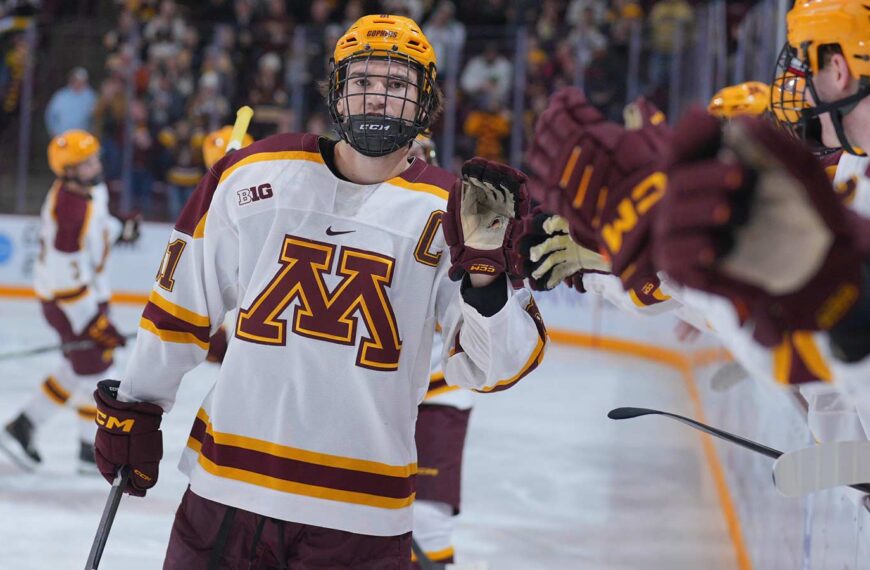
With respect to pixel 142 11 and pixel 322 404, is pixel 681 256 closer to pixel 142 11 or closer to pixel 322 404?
pixel 322 404

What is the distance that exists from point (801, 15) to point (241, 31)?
8.68 meters

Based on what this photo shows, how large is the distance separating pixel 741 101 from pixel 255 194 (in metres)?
1.90

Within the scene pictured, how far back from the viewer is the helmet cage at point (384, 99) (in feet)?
5.15

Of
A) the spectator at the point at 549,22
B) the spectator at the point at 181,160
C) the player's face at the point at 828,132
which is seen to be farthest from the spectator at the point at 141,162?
the player's face at the point at 828,132

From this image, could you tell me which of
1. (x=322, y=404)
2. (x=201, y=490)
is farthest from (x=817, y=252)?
(x=201, y=490)

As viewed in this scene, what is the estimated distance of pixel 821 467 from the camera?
112 centimetres

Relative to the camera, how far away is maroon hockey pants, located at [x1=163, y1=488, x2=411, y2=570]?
1555 mm

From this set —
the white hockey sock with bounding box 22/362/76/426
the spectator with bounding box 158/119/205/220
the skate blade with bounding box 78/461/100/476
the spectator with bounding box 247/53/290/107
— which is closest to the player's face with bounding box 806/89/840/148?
the skate blade with bounding box 78/461/100/476

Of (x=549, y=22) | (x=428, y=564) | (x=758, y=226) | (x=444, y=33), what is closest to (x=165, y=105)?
(x=444, y=33)

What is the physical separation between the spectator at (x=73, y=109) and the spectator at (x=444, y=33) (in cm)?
282

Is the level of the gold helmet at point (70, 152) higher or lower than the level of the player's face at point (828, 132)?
higher

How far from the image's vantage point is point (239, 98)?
915 centimetres

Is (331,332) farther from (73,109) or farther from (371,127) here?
(73,109)

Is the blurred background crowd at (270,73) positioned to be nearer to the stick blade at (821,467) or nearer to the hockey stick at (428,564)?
the hockey stick at (428,564)
